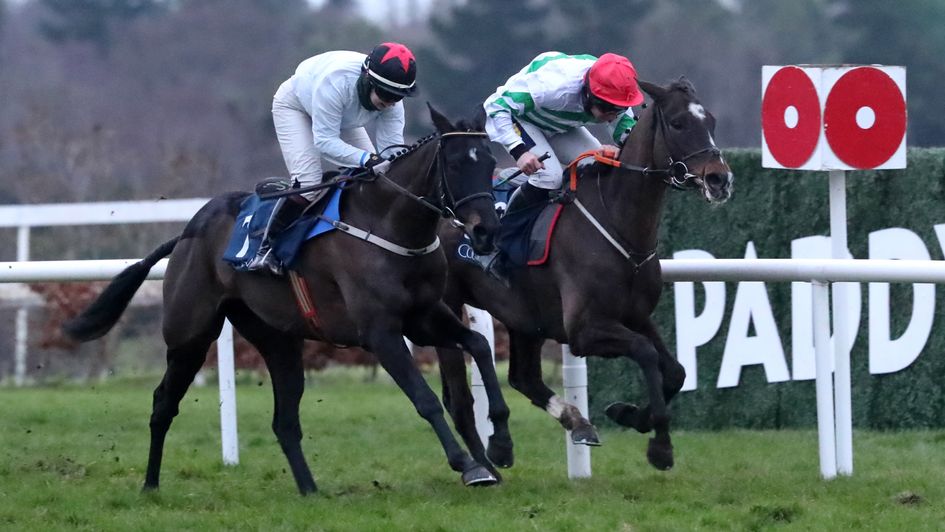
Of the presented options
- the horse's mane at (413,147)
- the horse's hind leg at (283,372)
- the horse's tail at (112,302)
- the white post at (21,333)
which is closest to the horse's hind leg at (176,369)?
the horse's hind leg at (283,372)

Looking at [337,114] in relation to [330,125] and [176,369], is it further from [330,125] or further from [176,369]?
[176,369]

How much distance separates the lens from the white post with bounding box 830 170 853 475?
643 centimetres

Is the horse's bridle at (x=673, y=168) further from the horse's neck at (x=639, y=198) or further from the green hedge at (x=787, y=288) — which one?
the green hedge at (x=787, y=288)

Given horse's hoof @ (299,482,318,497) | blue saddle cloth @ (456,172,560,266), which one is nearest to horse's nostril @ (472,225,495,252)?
blue saddle cloth @ (456,172,560,266)

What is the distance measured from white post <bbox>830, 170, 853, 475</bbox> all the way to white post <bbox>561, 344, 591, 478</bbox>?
1.07 meters

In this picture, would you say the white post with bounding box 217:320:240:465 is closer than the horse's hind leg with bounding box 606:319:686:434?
No

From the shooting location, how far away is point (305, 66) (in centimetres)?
696

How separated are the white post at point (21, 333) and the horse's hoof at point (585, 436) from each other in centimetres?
692

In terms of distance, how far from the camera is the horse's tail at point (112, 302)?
7250 mm

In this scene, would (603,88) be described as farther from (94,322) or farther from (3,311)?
(3,311)

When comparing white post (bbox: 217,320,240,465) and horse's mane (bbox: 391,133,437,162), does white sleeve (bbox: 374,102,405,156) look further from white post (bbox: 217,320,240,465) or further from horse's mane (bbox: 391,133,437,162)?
white post (bbox: 217,320,240,465)

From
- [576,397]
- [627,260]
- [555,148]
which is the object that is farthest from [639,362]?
[555,148]

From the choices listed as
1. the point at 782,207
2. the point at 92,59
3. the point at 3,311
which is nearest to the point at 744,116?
the point at 92,59

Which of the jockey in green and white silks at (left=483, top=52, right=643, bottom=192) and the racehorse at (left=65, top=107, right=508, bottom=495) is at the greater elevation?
the jockey in green and white silks at (left=483, top=52, right=643, bottom=192)
